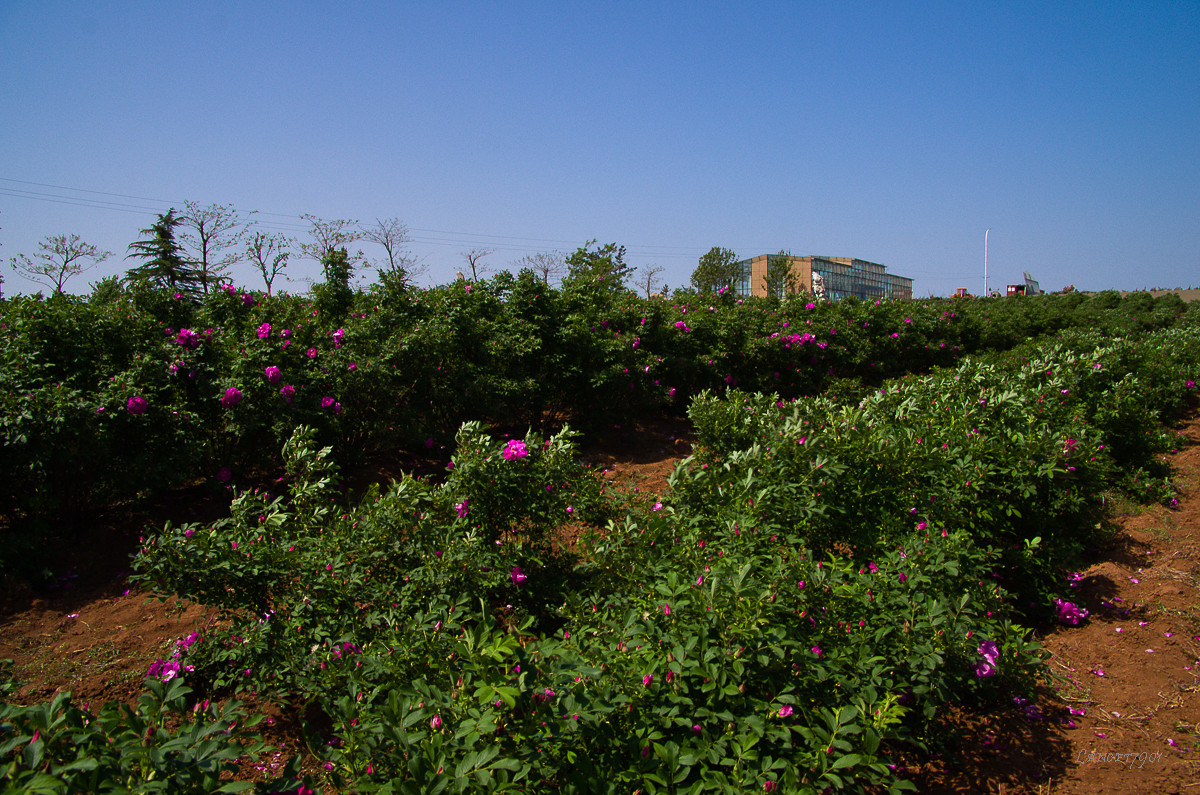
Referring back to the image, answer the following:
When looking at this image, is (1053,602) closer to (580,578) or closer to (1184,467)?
(580,578)

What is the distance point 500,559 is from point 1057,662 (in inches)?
102

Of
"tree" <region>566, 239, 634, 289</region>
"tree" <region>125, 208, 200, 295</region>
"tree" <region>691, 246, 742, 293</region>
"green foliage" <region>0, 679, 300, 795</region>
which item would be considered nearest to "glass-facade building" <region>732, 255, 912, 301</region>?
"tree" <region>691, 246, 742, 293</region>

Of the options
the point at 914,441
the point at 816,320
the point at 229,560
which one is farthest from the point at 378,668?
the point at 816,320

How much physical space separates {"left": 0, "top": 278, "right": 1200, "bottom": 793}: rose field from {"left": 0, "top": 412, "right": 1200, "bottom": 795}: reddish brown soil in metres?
0.03

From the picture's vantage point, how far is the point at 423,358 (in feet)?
16.7

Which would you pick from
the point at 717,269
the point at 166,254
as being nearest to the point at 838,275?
the point at 717,269

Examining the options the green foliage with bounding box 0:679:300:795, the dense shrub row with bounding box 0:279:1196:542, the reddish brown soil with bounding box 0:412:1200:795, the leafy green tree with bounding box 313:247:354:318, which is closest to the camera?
the green foliage with bounding box 0:679:300:795

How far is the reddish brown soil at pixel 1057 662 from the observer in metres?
2.17

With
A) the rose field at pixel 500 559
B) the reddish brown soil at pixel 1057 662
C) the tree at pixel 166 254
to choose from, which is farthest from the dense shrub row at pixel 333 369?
the tree at pixel 166 254

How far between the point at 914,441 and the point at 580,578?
5.64 feet

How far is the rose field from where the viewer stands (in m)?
1.40

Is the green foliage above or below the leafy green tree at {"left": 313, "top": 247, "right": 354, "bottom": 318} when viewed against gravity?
below

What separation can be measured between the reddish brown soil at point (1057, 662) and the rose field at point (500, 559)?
30 millimetres

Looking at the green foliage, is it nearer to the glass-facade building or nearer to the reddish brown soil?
the reddish brown soil
